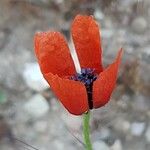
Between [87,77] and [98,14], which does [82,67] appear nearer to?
[87,77]

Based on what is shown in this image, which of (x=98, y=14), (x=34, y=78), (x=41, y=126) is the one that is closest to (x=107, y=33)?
(x=98, y=14)

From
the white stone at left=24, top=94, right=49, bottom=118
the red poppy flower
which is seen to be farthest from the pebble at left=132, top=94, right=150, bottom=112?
the red poppy flower

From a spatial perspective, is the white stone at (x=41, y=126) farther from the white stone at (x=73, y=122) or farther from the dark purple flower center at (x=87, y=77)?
the dark purple flower center at (x=87, y=77)

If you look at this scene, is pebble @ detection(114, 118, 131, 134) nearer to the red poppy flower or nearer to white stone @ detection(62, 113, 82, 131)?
white stone @ detection(62, 113, 82, 131)

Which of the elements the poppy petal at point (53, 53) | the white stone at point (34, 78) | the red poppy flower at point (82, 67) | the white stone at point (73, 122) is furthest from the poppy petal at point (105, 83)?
the white stone at point (34, 78)

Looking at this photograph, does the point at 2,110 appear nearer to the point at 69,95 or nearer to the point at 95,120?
the point at 95,120

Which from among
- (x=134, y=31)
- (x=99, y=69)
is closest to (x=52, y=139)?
(x=134, y=31)
